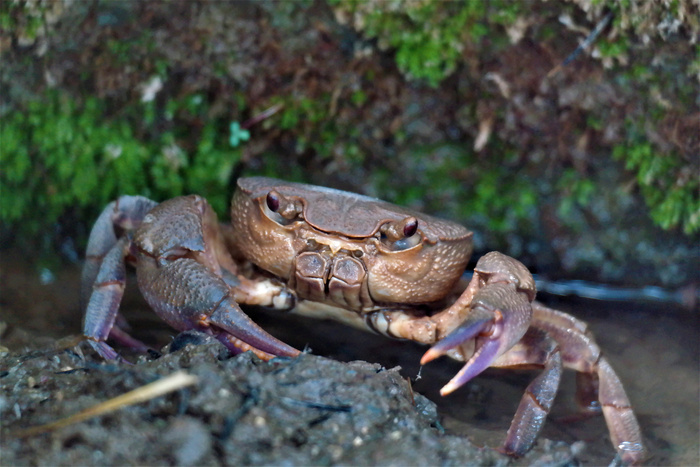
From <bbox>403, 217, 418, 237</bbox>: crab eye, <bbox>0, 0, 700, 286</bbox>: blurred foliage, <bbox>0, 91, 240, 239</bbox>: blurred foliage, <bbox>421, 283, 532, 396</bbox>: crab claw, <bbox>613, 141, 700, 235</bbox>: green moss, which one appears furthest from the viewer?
<bbox>0, 91, 240, 239</bbox>: blurred foliage

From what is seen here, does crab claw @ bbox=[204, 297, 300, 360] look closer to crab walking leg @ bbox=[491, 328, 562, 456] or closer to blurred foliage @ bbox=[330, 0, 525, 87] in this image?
crab walking leg @ bbox=[491, 328, 562, 456]

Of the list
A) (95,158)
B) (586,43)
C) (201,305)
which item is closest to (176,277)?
(201,305)

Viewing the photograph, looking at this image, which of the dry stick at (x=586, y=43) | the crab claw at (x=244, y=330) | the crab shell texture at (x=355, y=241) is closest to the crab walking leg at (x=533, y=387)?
the crab shell texture at (x=355, y=241)

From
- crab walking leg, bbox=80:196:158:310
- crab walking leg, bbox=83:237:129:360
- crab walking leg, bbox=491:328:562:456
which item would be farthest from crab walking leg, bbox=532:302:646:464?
crab walking leg, bbox=80:196:158:310

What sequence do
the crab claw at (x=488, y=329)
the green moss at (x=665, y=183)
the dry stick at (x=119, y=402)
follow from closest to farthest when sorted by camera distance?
the dry stick at (x=119, y=402)
the crab claw at (x=488, y=329)
the green moss at (x=665, y=183)

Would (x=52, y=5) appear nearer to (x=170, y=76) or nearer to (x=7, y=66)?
(x=7, y=66)

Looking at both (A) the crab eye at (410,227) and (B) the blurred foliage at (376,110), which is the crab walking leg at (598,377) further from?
(B) the blurred foliage at (376,110)

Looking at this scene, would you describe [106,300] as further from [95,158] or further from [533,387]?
[533,387]
